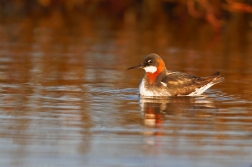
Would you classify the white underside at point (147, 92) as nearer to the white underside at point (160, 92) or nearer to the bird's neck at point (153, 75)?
the white underside at point (160, 92)

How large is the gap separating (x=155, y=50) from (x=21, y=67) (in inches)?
176

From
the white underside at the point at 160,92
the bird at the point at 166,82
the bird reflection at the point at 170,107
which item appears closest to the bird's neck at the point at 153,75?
the bird at the point at 166,82

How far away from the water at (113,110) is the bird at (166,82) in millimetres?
197

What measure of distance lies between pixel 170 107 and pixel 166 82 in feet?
4.21

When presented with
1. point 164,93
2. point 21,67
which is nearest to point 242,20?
point 21,67

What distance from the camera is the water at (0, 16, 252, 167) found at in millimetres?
7391

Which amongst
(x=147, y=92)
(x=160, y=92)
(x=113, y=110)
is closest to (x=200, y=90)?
(x=160, y=92)

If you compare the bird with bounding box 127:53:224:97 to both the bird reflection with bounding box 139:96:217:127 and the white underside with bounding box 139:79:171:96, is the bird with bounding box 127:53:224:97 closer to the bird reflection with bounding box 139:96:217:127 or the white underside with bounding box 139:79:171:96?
the white underside with bounding box 139:79:171:96

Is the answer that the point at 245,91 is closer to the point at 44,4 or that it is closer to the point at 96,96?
the point at 96,96

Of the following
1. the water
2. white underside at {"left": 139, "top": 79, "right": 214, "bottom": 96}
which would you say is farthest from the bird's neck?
the water

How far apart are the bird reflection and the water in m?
0.01

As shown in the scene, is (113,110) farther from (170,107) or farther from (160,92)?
(160,92)

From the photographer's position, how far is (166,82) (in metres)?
11.9

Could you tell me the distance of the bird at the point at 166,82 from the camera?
38.5ft
